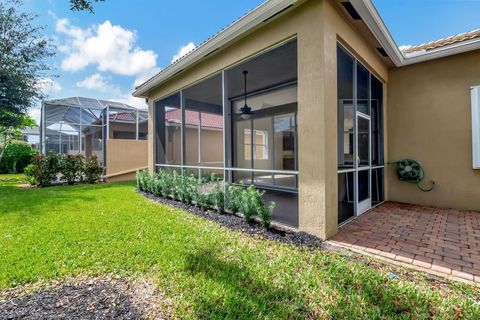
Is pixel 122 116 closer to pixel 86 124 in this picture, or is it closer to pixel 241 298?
pixel 86 124

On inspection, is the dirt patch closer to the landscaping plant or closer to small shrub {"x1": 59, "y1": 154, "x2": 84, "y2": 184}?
small shrub {"x1": 59, "y1": 154, "x2": 84, "y2": 184}

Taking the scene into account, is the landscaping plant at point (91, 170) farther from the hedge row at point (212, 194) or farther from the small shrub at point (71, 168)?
the hedge row at point (212, 194)

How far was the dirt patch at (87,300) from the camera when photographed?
1.99 m

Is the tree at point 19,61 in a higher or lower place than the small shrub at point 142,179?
higher

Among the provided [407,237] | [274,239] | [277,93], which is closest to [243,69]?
[277,93]

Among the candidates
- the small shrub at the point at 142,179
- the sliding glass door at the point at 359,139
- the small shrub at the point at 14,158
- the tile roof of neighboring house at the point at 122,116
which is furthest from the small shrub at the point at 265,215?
the small shrub at the point at 14,158

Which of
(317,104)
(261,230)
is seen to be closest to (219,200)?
(261,230)

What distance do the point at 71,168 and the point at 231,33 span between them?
9.14 m

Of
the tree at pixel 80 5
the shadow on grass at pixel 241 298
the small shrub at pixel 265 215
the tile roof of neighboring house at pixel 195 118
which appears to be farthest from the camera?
the tile roof of neighboring house at pixel 195 118

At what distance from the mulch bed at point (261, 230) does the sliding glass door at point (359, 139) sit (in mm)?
1401

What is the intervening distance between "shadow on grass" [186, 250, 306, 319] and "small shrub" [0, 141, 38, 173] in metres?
17.1

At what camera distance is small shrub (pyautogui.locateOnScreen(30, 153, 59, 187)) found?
8992 millimetres

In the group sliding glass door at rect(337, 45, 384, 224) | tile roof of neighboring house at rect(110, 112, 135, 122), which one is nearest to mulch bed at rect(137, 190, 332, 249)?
sliding glass door at rect(337, 45, 384, 224)

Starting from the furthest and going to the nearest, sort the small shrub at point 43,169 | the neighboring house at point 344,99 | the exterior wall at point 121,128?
1. the exterior wall at point 121,128
2. the small shrub at point 43,169
3. the neighboring house at point 344,99
